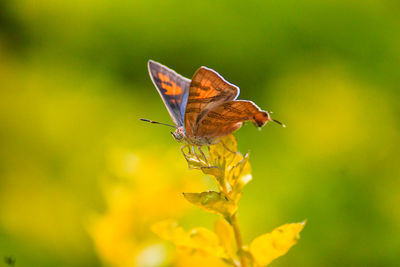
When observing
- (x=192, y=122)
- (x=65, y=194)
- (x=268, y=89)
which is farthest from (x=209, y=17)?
(x=192, y=122)

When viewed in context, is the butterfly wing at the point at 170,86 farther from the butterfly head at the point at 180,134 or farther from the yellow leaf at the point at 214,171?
the yellow leaf at the point at 214,171

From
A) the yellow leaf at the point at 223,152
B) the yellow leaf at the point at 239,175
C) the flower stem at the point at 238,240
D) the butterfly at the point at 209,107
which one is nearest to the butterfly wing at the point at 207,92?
the butterfly at the point at 209,107

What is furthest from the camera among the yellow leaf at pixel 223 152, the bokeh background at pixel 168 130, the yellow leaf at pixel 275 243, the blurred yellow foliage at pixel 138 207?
the bokeh background at pixel 168 130

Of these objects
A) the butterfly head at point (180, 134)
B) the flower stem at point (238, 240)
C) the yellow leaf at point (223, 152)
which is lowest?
the butterfly head at point (180, 134)

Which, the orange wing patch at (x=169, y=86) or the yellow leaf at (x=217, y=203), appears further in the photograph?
the orange wing patch at (x=169, y=86)

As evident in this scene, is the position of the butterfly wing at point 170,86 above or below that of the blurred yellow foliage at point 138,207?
above

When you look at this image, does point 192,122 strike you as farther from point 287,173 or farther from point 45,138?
point 45,138

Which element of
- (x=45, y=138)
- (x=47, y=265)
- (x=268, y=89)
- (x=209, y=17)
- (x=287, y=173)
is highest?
(x=209, y=17)

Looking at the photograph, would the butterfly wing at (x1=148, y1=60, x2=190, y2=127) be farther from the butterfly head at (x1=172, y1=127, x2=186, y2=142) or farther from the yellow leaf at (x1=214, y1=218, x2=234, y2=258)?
the yellow leaf at (x1=214, y1=218, x2=234, y2=258)
